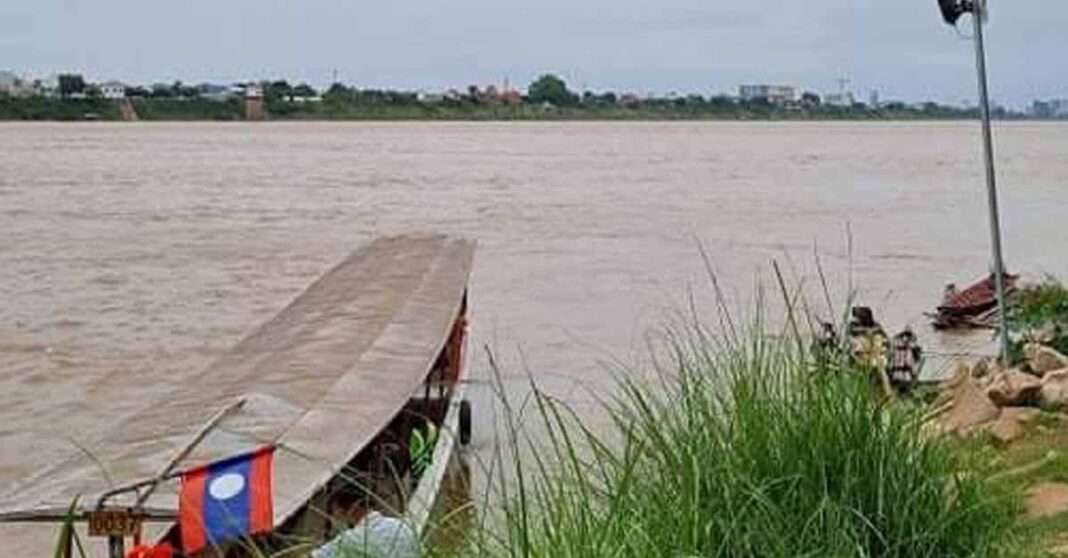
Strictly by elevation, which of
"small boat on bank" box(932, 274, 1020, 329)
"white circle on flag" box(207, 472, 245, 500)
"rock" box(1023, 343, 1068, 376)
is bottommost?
"small boat on bank" box(932, 274, 1020, 329)

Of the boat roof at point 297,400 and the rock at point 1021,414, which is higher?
the boat roof at point 297,400

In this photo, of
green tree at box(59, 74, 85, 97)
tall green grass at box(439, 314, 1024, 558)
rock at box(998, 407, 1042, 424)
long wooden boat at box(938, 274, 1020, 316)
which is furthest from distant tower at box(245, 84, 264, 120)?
tall green grass at box(439, 314, 1024, 558)

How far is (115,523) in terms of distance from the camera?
5992 mm

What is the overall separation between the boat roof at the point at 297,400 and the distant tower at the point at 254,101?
4477 inches

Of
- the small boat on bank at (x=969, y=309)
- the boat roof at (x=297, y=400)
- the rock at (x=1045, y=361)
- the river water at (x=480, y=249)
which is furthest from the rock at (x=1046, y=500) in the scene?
the small boat on bank at (x=969, y=309)

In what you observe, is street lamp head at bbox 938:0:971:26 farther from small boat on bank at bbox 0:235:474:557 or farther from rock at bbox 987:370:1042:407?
small boat on bank at bbox 0:235:474:557

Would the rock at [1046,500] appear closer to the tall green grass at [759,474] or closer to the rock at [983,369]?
the tall green grass at [759,474]

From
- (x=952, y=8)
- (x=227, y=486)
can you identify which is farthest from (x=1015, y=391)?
(x=227, y=486)

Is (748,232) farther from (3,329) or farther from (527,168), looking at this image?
(527,168)

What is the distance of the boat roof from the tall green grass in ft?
8.45

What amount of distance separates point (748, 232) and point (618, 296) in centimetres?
1401

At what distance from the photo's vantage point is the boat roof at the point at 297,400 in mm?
6492

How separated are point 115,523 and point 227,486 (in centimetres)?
48

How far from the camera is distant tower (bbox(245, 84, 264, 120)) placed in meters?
126
